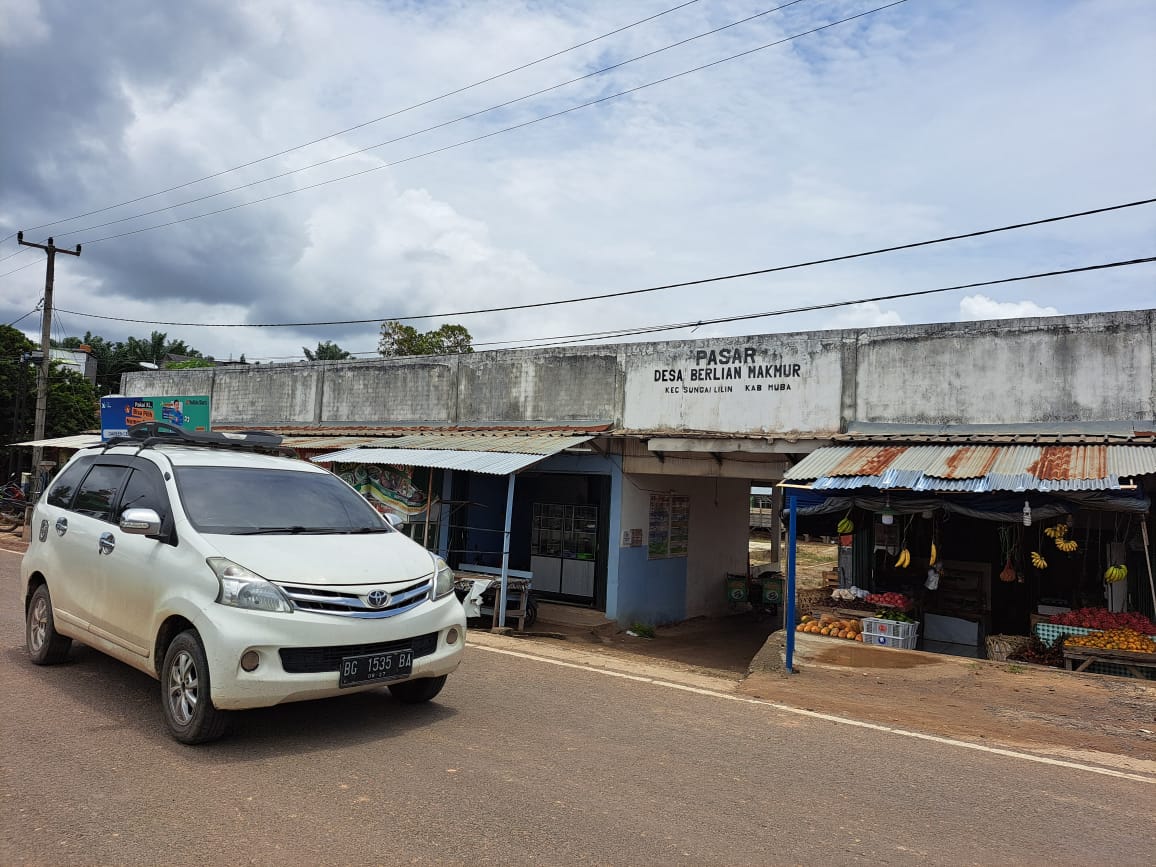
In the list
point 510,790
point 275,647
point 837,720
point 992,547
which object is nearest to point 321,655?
point 275,647

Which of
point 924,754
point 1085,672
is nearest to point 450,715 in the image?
point 924,754

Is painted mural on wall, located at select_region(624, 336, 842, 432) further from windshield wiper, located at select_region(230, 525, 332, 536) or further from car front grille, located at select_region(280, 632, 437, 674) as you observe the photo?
car front grille, located at select_region(280, 632, 437, 674)

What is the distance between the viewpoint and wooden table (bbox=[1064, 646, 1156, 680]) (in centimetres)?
877

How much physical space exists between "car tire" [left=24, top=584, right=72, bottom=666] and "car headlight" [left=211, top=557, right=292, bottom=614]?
106 inches

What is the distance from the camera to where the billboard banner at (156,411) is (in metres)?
21.8

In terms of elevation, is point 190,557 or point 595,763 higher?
point 190,557

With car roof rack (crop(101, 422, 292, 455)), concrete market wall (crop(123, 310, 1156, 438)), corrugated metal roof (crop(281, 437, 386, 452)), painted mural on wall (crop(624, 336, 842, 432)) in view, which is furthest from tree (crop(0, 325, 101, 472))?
car roof rack (crop(101, 422, 292, 455))

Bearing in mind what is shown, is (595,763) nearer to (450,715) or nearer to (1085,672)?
(450,715)

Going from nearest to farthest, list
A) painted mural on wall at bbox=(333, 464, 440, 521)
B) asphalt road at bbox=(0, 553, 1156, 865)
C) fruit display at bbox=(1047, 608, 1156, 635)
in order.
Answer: asphalt road at bbox=(0, 553, 1156, 865)
fruit display at bbox=(1047, 608, 1156, 635)
painted mural on wall at bbox=(333, 464, 440, 521)

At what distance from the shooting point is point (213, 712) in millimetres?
4516

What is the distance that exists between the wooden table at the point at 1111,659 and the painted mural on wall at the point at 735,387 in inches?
181

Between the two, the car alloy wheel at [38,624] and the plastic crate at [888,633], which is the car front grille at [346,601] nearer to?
the car alloy wheel at [38,624]

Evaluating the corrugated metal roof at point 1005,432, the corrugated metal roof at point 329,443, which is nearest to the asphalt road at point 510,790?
the corrugated metal roof at point 1005,432

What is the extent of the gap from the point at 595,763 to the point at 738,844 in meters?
1.22
